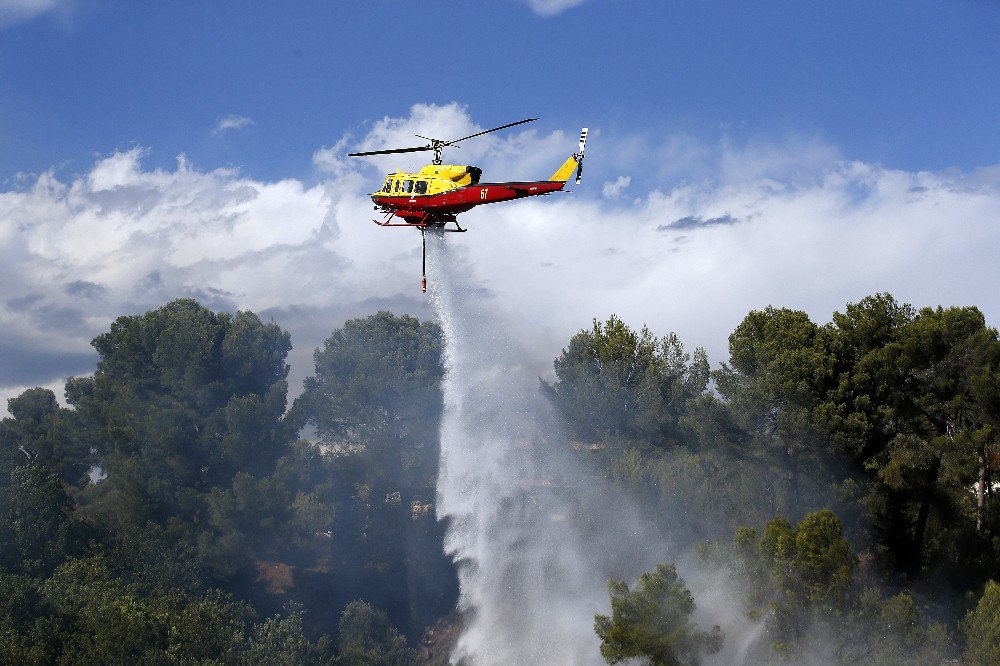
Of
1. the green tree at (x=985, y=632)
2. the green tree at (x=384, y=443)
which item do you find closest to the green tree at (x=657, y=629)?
the green tree at (x=985, y=632)

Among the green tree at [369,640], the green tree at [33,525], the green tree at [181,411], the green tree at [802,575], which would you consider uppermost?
the green tree at [181,411]

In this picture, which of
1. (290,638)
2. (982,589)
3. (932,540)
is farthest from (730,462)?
(290,638)

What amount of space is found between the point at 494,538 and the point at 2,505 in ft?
103

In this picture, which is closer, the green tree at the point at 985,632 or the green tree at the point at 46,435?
the green tree at the point at 985,632

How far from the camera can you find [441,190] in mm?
40312

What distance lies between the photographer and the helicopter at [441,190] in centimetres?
3941

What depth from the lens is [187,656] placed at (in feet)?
139

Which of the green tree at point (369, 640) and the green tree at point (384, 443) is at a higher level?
the green tree at point (384, 443)

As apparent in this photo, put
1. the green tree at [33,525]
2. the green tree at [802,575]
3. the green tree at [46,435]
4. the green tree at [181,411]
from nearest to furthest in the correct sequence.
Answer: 1. the green tree at [802,575]
2. the green tree at [33,525]
3. the green tree at [181,411]
4. the green tree at [46,435]

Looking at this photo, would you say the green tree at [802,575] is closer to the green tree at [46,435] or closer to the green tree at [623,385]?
the green tree at [623,385]

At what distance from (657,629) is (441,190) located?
20701mm

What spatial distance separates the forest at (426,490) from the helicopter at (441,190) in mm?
15679

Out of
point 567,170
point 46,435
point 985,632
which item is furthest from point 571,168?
point 46,435

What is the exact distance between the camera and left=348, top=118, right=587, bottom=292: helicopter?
39.4m
